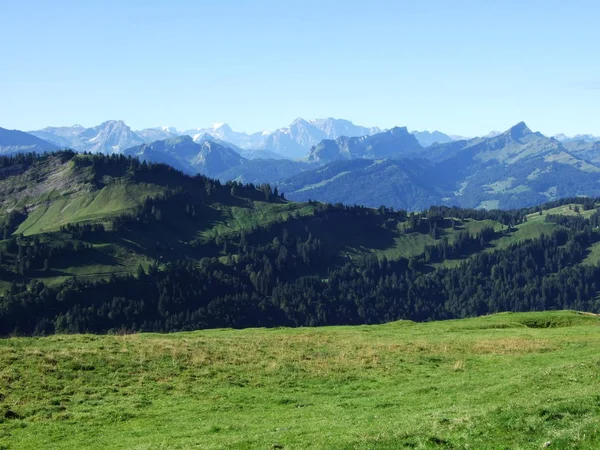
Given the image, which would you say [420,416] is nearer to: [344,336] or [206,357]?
[206,357]

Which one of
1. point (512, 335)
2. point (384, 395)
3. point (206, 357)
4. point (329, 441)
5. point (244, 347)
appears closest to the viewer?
point (329, 441)

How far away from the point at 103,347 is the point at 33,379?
9.64 metres

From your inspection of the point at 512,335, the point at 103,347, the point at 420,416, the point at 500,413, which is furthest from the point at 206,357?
the point at 512,335

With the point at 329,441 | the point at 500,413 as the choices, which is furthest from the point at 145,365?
the point at 500,413

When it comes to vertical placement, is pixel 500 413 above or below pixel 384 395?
above

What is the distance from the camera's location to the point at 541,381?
3544 centimetres

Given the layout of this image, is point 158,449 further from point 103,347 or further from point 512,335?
point 512,335

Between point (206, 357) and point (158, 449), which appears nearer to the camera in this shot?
point (158, 449)

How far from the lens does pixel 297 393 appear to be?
40.0 m

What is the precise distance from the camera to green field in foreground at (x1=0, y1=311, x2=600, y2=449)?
25953 millimetres

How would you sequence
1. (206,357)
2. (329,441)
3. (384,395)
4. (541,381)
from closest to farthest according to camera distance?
(329,441), (541,381), (384,395), (206,357)

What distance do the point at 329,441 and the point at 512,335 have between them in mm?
46199

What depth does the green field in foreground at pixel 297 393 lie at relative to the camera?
26.0 meters

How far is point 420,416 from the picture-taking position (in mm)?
29109
